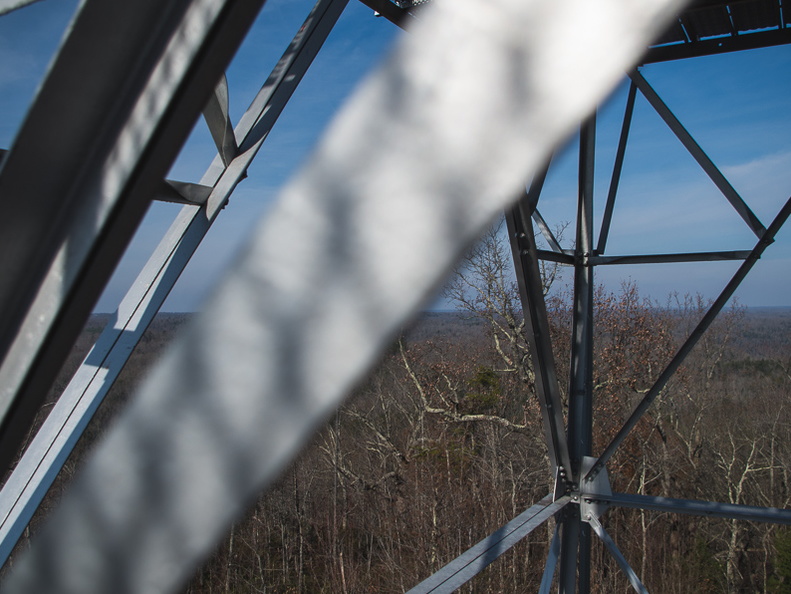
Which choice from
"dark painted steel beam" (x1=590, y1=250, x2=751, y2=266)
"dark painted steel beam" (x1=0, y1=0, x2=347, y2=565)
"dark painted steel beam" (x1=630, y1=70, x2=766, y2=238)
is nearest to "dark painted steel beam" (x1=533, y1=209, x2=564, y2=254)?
"dark painted steel beam" (x1=590, y1=250, x2=751, y2=266)

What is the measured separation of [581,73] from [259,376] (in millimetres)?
273

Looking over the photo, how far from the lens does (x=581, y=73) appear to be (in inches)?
16.3

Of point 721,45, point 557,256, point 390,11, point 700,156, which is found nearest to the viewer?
point 390,11

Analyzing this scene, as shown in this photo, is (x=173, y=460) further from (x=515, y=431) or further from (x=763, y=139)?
(x=763, y=139)

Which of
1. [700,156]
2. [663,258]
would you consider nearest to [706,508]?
[663,258]

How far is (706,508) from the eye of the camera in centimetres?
272

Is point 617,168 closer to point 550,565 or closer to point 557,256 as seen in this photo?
point 557,256

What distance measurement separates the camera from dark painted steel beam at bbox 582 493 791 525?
2.55 meters

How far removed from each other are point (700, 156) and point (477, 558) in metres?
1.79

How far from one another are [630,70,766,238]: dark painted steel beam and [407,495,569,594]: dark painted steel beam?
4.67 feet

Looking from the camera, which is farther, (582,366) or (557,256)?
(582,366)

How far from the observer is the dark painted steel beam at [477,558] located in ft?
6.26

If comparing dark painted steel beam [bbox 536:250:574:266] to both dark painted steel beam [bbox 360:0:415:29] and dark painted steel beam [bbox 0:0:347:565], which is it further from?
dark painted steel beam [bbox 0:0:347:565]

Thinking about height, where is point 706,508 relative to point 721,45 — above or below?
below
